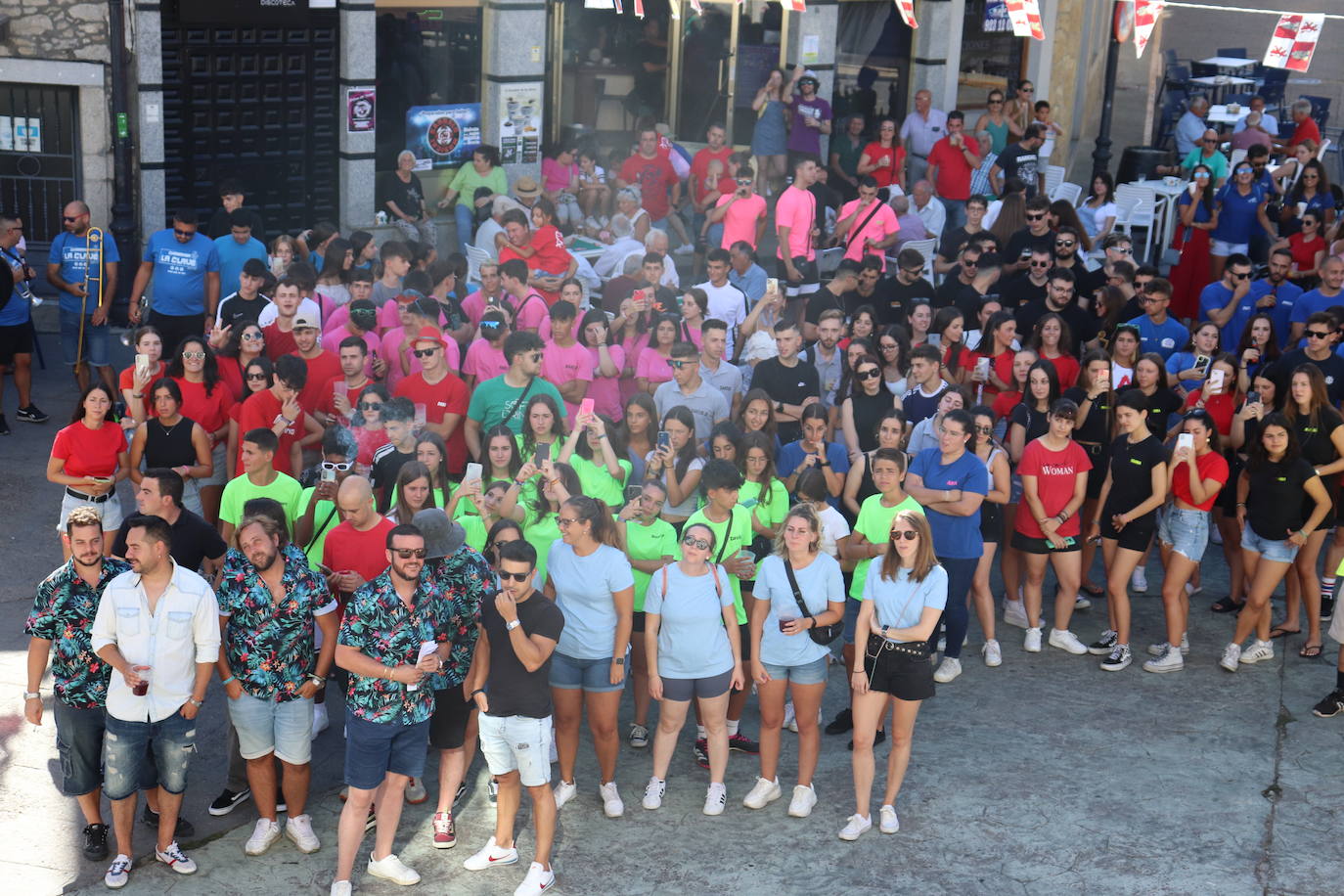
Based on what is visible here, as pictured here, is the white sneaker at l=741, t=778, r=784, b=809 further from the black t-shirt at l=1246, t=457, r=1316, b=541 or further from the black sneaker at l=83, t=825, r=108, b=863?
the black t-shirt at l=1246, t=457, r=1316, b=541

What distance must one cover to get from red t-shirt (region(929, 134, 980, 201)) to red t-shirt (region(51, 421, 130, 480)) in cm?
1071

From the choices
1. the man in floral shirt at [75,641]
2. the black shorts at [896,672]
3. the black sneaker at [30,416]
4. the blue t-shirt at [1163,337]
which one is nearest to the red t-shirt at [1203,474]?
the blue t-shirt at [1163,337]

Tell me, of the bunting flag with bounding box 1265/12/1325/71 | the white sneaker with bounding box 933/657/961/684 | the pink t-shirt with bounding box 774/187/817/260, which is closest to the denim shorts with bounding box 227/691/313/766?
the white sneaker with bounding box 933/657/961/684

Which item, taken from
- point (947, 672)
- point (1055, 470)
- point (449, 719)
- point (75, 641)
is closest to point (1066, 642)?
point (947, 672)

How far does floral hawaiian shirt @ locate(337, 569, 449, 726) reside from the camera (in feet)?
22.8

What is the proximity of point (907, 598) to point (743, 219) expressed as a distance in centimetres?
704

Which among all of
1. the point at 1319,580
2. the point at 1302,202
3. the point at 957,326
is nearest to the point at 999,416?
the point at 957,326

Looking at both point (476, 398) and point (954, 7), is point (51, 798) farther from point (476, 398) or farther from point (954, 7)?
point (954, 7)

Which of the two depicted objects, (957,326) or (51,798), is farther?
(957,326)

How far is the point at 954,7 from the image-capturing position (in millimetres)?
20438

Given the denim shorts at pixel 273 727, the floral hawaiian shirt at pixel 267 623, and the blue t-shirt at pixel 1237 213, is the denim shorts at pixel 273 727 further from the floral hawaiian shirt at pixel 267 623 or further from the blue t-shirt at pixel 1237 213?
the blue t-shirt at pixel 1237 213

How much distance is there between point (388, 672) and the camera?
692cm

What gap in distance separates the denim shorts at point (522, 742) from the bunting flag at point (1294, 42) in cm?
1138

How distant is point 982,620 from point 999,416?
5.13 feet
